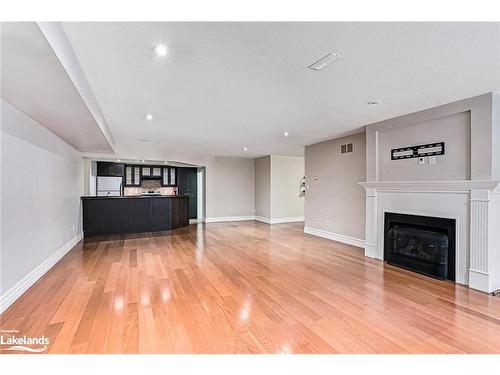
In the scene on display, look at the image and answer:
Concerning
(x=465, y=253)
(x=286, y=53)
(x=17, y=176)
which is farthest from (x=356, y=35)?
(x=17, y=176)

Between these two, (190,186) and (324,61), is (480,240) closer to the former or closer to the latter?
(324,61)

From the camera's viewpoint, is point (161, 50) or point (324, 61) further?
point (324, 61)

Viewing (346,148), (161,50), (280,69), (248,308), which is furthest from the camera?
(346,148)

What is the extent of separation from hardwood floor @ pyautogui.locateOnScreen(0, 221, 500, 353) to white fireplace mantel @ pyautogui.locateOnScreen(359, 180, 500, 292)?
11.3 inches

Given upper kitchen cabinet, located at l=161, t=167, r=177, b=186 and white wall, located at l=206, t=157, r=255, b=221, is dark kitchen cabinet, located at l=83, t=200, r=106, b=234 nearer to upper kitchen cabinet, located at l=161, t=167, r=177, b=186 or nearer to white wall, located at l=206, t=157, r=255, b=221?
upper kitchen cabinet, located at l=161, t=167, r=177, b=186

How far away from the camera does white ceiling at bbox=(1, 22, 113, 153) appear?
155 centimetres

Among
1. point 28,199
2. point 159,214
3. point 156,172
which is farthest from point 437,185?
point 156,172

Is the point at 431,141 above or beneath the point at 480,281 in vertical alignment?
above

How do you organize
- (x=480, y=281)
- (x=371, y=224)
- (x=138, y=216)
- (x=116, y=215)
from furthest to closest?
(x=138, y=216) < (x=116, y=215) < (x=371, y=224) < (x=480, y=281)

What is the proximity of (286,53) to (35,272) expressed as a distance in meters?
4.03

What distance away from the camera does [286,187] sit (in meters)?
8.97

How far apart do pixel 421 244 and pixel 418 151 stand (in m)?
1.40
